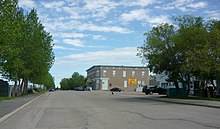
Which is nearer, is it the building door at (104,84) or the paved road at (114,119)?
the paved road at (114,119)

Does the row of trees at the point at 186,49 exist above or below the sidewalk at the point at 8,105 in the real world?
above

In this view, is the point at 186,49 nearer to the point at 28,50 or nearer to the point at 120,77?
the point at 28,50

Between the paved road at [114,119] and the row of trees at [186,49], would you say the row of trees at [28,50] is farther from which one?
the paved road at [114,119]

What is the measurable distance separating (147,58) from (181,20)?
6.46 m

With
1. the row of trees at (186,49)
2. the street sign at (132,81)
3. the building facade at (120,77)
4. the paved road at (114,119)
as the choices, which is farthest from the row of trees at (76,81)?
the paved road at (114,119)

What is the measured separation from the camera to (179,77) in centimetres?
4262

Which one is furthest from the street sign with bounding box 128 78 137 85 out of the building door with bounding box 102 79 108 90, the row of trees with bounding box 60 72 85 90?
the row of trees with bounding box 60 72 85 90

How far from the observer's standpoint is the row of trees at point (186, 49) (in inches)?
1296

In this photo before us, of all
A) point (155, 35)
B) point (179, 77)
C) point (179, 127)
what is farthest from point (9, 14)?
point (179, 77)

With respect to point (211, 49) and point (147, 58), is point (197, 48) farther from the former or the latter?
point (147, 58)

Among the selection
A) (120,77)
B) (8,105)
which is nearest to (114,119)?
(8,105)

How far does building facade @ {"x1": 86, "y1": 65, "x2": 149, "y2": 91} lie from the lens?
5251 inches

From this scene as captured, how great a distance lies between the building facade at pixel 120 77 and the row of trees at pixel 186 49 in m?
89.4

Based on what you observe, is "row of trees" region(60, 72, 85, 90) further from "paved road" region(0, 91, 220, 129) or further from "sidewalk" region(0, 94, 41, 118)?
"paved road" region(0, 91, 220, 129)
